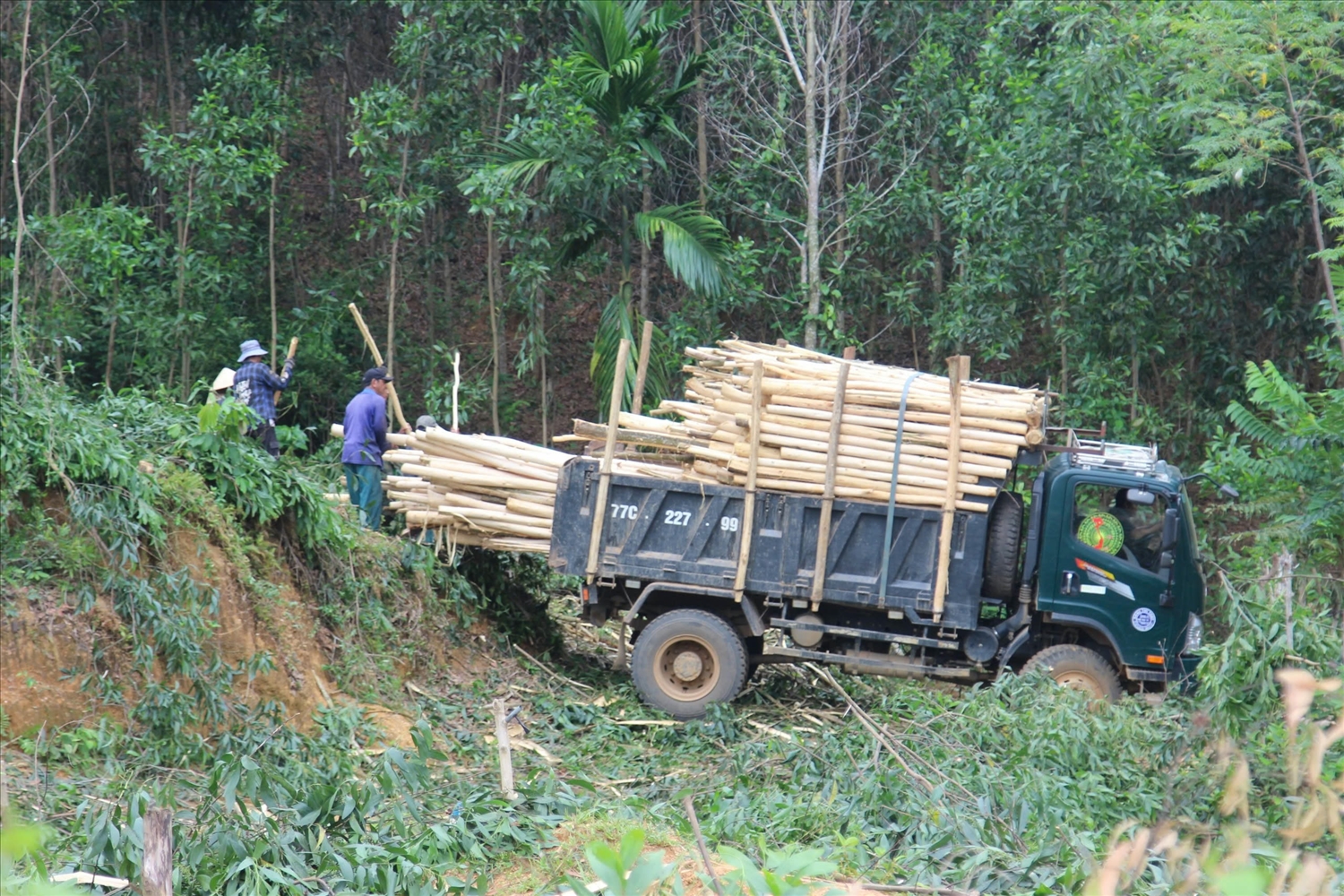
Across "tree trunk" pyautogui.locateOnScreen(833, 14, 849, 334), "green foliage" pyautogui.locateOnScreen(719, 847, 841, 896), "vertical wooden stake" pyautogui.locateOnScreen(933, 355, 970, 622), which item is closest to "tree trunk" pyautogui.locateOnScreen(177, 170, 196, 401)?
"tree trunk" pyautogui.locateOnScreen(833, 14, 849, 334)

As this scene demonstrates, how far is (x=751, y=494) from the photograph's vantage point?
9.45 m

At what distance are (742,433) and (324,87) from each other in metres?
13.1

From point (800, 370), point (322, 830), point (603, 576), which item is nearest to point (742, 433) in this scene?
point (800, 370)

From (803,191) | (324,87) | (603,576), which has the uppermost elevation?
(324,87)

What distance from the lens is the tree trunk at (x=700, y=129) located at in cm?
1656

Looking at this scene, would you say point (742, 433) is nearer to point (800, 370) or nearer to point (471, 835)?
point (800, 370)

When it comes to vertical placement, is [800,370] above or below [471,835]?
above

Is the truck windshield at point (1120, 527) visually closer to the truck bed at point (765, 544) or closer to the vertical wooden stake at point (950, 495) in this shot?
the truck bed at point (765, 544)

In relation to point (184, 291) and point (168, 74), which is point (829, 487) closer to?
point (184, 291)

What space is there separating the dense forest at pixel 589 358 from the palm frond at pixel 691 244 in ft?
0.17

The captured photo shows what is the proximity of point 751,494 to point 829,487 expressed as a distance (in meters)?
0.56

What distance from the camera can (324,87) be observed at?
20000 millimetres

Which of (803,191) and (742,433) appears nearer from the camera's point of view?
(742,433)

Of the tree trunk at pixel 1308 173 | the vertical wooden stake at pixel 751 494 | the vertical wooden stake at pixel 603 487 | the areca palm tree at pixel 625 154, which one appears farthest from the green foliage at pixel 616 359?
the tree trunk at pixel 1308 173
